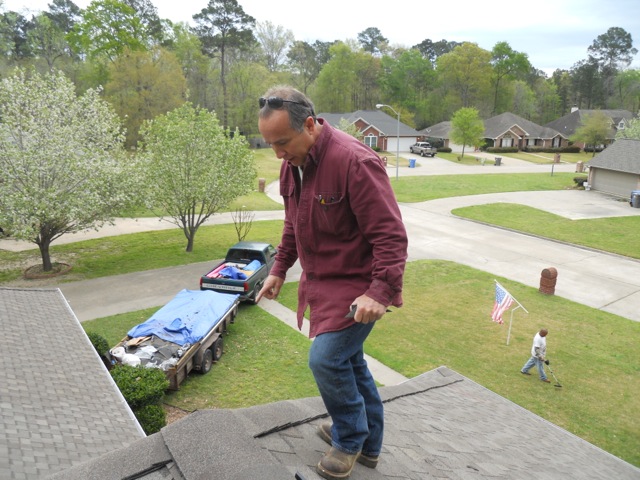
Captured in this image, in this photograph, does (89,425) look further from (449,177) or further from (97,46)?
(97,46)

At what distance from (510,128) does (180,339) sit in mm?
71178

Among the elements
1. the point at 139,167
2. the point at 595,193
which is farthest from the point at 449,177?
the point at 139,167

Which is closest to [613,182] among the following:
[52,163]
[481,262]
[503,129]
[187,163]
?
[481,262]

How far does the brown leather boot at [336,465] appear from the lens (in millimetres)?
2916

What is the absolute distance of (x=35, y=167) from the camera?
15.7 metres

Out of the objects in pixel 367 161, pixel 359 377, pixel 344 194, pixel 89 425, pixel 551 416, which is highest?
pixel 367 161

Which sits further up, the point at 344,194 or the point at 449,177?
the point at 344,194

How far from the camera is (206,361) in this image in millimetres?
11039

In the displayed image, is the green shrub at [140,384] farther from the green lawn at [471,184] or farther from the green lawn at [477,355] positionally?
the green lawn at [471,184]

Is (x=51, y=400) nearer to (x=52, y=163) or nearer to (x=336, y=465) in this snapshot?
(x=336, y=465)

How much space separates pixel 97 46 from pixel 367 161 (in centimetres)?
5383

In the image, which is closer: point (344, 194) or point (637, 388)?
point (344, 194)

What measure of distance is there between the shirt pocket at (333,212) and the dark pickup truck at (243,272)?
38.6 feet

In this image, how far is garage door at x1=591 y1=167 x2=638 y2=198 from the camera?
36594 mm
